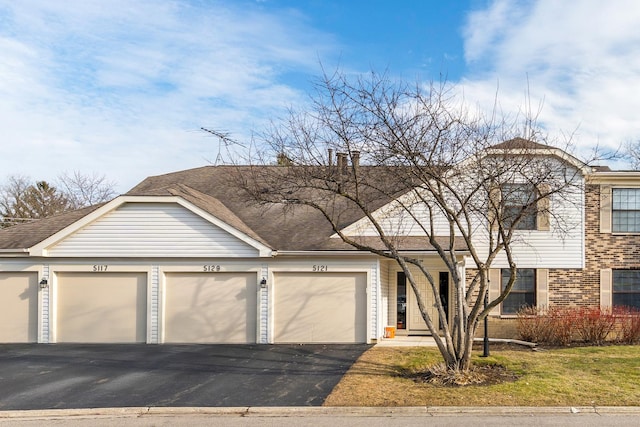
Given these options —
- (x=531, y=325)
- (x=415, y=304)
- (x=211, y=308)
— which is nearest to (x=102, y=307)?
(x=211, y=308)

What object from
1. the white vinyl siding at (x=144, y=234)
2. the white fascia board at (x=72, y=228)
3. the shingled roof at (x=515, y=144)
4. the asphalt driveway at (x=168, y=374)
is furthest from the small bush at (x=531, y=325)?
the white fascia board at (x=72, y=228)

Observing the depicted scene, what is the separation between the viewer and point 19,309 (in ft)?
55.7

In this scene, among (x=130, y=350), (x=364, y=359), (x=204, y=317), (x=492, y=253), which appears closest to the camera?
(x=492, y=253)

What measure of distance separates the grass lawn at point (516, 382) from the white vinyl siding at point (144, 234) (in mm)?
6091

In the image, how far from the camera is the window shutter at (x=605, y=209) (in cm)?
1847

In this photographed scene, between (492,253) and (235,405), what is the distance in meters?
5.98

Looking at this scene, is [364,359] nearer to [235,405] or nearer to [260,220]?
[235,405]

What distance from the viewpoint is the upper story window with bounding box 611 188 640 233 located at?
18594 millimetres

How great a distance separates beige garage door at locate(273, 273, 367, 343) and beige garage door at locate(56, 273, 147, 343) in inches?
163

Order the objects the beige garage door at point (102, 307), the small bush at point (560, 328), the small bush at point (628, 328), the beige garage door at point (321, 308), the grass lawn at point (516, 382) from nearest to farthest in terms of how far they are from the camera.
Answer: the grass lawn at point (516, 382), the small bush at point (628, 328), the small bush at point (560, 328), the beige garage door at point (321, 308), the beige garage door at point (102, 307)

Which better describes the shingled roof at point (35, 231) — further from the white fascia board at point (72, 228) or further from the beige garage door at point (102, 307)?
the beige garage door at point (102, 307)

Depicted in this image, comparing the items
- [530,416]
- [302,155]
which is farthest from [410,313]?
[530,416]

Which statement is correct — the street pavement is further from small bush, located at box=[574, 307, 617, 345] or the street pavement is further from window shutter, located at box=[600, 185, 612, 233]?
window shutter, located at box=[600, 185, 612, 233]

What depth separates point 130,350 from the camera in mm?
15672
